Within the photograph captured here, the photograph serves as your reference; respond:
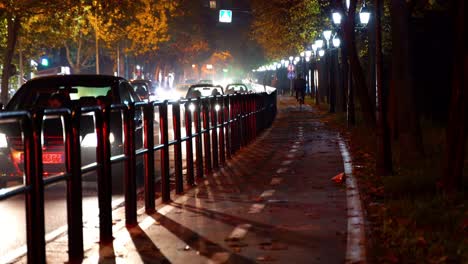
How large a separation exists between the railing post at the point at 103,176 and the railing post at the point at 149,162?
188 centimetres

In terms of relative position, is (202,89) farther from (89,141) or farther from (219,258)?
(219,258)

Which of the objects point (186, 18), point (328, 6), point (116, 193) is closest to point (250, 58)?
point (186, 18)

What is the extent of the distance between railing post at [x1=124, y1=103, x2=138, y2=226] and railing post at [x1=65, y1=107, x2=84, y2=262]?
6.01ft

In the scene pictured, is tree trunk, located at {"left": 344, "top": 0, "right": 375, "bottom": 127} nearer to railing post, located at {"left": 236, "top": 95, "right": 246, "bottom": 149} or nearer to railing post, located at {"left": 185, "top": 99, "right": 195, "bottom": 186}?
railing post, located at {"left": 236, "top": 95, "right": 246, "bottom": 149}

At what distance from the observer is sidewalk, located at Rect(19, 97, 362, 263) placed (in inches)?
323

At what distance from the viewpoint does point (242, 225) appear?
992cm

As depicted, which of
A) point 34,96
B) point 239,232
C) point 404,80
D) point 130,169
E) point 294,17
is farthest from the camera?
point 294,17

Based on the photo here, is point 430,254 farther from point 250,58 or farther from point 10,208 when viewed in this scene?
point 250,58

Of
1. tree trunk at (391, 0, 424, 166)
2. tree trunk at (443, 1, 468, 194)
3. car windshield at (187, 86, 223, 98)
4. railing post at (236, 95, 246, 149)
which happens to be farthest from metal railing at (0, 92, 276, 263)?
car windshield at (187, 86, 223, 98)

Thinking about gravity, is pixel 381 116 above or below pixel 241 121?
above

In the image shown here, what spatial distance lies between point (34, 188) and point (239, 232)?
10.1ft

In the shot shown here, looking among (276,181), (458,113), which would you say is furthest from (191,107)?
(458,113)

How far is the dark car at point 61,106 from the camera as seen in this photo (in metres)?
8.16

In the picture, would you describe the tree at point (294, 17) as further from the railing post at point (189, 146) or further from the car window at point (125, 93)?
the railing post at point (189, 146)
